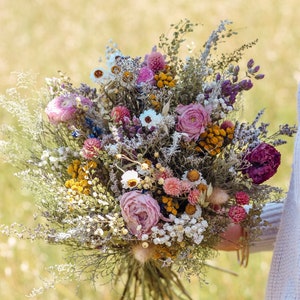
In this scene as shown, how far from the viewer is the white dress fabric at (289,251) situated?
1.84 metres

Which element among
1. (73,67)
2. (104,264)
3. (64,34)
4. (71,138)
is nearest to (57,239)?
(104,264)

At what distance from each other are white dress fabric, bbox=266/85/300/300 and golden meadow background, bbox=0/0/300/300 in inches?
44.8

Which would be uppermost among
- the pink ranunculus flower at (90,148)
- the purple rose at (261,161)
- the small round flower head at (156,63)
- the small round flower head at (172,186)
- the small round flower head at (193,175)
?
the small round flower head at (156,63)

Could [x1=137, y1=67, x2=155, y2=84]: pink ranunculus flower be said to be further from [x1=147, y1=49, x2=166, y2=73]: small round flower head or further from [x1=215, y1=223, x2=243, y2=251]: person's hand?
[x1=215, y1=223, x2=243, y2=251]: person's hand

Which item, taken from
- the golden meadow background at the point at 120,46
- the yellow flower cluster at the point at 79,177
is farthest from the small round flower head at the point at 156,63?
the golden meadow background at the point at 120,46

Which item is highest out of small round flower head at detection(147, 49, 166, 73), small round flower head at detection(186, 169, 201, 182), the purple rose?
small round flower head at detection(147, 49, 166, 73)

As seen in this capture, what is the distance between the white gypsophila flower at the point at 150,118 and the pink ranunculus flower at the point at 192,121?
52 mm

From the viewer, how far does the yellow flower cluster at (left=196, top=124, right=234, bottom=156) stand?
5.64 ft

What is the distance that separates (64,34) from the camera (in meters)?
5.68

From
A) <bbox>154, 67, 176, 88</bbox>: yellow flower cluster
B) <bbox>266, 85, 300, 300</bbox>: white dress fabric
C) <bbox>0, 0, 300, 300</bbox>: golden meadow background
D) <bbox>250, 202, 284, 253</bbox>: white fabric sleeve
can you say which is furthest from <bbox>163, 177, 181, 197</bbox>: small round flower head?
<bbox>0, 0, 300, 300</bbox>: golden meadow background

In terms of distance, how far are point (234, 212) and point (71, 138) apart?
0.44m

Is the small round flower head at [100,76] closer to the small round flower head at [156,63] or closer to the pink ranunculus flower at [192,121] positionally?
the small round flower head at [156,63]

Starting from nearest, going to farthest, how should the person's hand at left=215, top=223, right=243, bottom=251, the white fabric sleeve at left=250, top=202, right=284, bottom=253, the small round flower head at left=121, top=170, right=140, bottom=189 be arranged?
the small round flower head at left=121, top=170, right=140, bottom=189 → the person's hand at left=215, top=223, right=243, bottom=251 → the white fabric sleeve at left=250, top=202, right=284, bottom=253

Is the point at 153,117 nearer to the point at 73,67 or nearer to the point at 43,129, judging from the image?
the point at 43,129
